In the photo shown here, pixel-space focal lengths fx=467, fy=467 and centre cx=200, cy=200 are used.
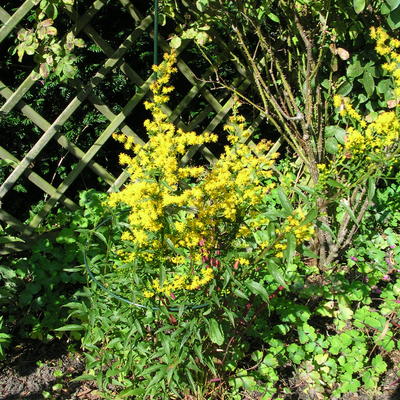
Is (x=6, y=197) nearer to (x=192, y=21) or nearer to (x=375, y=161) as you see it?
(x=192, y=21)

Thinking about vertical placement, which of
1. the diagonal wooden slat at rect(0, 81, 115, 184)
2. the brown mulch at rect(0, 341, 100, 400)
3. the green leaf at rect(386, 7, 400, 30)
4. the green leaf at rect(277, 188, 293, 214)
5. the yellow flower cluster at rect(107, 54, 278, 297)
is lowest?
the brown mulch at rect(0, 341, 100, 400)

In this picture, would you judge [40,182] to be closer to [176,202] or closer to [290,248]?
[176,202]

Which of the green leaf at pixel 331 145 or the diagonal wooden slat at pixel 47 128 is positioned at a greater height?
the green leaf at pixel 331 145

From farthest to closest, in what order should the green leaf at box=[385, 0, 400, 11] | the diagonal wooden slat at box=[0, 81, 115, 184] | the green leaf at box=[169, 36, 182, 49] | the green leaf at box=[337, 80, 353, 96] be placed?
the green leaf at box=[337, 80, 353, 96] < the green leaf at box=[169, 36, 182, 49] < the diagonal wooden slat at box=[0, 81, 115, 184] < the green leaf at box=[385, 0, 400, 11]

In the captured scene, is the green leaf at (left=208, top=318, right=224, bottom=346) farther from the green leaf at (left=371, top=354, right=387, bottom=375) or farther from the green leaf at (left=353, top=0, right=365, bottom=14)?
the green leaf at (left=353, top=0, right=365, bottom=14)

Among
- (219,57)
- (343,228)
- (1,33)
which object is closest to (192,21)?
(219,57)

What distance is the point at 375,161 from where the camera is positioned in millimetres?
1593

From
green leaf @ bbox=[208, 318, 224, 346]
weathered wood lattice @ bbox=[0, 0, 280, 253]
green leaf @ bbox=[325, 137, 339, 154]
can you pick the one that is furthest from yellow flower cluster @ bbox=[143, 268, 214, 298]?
green leaf @ bbox=[325, 137, 339, 154]

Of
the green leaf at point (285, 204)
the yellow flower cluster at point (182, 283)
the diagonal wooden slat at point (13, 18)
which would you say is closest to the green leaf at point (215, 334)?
the yellow flower cluster at point (182, 283)

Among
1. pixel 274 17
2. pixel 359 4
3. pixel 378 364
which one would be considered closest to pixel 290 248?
pixel 378 364

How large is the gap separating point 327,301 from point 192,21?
182 cm

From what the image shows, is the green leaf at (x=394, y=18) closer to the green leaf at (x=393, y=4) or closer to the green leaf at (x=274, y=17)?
the green leaf at (x=393, y=4)

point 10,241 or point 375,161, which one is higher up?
point 375,161

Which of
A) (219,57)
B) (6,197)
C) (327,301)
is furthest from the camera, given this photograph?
(219,57)
